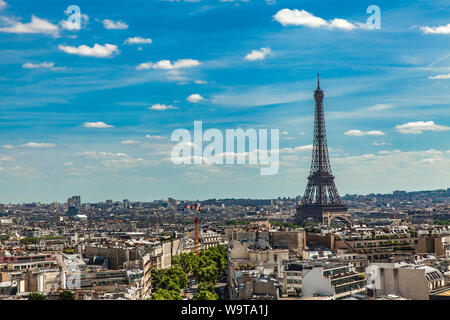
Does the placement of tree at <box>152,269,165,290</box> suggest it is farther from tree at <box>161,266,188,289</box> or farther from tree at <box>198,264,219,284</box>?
tree at <box>198,264,219,284</box>

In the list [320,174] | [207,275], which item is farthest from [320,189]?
[207,275]

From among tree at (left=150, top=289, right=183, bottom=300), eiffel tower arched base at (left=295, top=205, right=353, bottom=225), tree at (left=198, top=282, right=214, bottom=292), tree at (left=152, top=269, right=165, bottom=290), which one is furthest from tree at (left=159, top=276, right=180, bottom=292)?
eiffel tower arched base at (left=295, top=205, right=353, bottom=225)

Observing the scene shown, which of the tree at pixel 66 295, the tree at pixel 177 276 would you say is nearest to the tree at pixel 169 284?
the tree at pixel 177 276

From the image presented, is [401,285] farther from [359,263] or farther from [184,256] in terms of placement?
[184,256]

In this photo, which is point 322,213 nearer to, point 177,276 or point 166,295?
point 177,276

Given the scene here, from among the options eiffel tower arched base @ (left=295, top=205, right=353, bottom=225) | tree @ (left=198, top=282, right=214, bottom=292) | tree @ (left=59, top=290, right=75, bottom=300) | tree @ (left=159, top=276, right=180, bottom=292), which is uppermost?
eiffel tower arched base @ (left=295, top=205, right=353, bottom=225)

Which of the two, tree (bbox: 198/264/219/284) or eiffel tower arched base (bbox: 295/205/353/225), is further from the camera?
eiffel tower arched base (bbox: 295/205/353/225)
